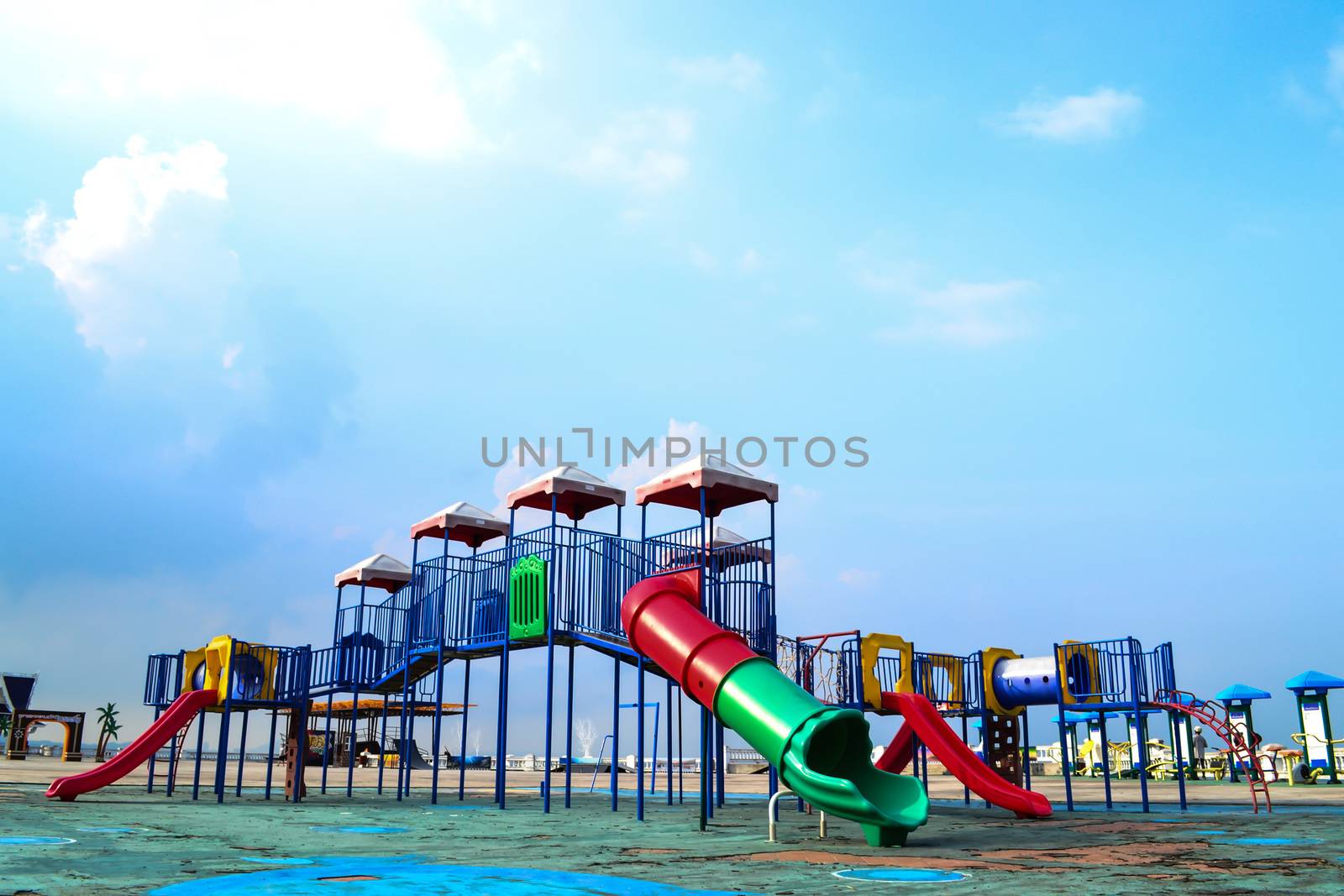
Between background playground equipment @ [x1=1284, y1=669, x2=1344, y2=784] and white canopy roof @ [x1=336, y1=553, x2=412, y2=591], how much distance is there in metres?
29.5

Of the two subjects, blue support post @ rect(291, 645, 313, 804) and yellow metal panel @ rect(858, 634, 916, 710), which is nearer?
yellow metal panel @ rect(858, 634, 916, 710)

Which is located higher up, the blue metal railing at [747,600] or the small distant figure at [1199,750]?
the blue metal railing at [747,600]

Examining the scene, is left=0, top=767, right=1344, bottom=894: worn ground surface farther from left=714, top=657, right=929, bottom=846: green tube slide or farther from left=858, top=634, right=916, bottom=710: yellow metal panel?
left=858, top=634, right=916, bottom=710: yellow metal panel

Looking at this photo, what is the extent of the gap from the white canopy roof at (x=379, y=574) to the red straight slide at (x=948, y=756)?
13.7 metres

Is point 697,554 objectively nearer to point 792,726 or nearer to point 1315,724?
point 792,726

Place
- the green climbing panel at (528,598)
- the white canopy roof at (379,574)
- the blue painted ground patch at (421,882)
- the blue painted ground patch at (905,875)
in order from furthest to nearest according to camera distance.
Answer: the white canopy roof at (379,574) → the green climbing panel at (528,598) → the blue painted ground patch at (905,875) → the blue painted ground patch at (421,882)

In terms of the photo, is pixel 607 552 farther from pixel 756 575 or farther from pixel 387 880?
pixel 387 880

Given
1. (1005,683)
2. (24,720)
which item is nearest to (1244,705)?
(1005,683)

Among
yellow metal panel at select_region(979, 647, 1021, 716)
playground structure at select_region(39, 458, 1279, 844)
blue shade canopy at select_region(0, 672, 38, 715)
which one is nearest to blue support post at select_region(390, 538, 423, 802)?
playground structure at select_region(39, 458, 1279, 844)

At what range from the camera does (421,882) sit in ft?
25.0

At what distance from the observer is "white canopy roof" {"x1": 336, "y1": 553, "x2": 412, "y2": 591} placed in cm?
2781

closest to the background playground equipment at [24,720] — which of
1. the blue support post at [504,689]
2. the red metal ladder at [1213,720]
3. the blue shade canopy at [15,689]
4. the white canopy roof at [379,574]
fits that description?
the blue shade canopy at [15,689]

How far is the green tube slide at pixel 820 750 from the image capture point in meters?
11.3

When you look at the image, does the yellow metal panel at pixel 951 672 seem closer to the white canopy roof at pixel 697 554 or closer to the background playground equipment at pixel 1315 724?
the white canopy roof at pixel 697 554
